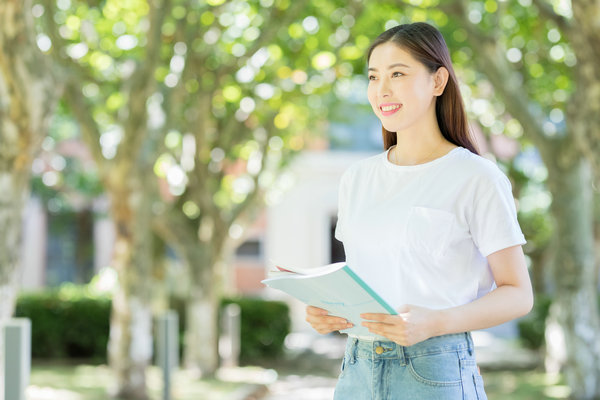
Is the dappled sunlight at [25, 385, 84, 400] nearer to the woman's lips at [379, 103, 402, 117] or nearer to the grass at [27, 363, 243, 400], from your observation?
the grass at [27, 363, 243, 400]

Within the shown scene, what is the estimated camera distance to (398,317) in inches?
86.7

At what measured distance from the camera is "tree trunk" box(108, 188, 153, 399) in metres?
10.0

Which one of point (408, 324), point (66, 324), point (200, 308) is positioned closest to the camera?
point (408, 324)

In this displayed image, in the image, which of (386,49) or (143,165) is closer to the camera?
(386,49)

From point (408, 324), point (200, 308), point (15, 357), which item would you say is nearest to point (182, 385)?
point (200, 308)

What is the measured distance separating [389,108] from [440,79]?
0.18m

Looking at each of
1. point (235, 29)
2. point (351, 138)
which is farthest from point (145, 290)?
point (351, 138)

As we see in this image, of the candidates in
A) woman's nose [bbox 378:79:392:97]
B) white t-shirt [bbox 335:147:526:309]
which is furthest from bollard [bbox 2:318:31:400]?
woman's nose [bbox 378:79:392:97]

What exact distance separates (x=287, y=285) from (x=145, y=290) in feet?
27.1

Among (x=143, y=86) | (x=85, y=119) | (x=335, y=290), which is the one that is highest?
(x=143, y=86)

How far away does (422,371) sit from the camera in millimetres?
2320

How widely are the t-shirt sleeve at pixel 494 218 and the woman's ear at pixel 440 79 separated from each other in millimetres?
342

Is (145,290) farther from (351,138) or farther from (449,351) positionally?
(351,138)

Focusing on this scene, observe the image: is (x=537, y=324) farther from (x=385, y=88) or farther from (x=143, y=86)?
(x=385, y=88)
